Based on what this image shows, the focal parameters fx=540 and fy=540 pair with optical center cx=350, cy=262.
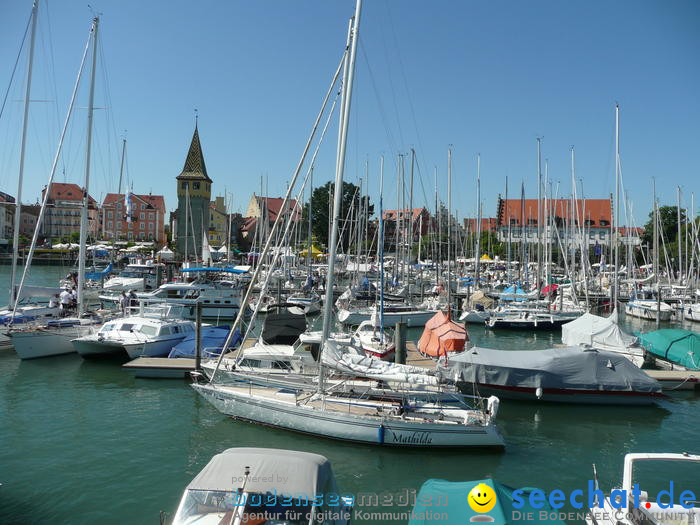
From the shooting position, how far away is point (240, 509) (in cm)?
888

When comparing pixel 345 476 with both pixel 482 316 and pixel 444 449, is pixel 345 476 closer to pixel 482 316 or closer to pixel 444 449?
pixel 444 449

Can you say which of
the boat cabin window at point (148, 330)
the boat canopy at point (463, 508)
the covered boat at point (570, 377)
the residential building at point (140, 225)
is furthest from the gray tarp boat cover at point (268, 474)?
the residential building at point (140, 225)

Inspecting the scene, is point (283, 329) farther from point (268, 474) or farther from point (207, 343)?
point (268, 474)

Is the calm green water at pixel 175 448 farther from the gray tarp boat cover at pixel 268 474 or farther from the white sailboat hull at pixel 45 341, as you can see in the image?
the gray tarp boat cover at pixel 268 474

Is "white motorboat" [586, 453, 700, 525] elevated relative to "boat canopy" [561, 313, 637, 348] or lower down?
lower down

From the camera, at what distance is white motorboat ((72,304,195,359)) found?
27672 mm

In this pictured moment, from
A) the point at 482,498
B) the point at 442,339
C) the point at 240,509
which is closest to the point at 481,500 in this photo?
the point at 482,498

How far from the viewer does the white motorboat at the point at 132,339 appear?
27672 mm

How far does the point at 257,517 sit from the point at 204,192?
333 feet

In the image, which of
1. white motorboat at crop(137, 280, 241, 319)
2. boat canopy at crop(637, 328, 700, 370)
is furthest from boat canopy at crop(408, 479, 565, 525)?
white motorboat at crop(137, 280, 241, 319)

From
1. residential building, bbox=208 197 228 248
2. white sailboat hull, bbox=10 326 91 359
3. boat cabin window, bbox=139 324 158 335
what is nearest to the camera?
white sailboat hull, bbox=10 326 91 359

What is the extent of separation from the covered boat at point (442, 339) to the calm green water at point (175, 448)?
5.93 meters

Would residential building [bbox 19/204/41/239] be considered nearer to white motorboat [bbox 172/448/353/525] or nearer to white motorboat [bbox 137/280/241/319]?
white motorboat [bbox 137/280/241/319]

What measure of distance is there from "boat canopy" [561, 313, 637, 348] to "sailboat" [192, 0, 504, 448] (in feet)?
50.0
